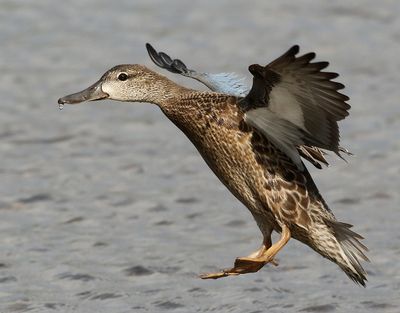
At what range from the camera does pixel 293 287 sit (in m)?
10.5

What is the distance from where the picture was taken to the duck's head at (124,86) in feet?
31.4

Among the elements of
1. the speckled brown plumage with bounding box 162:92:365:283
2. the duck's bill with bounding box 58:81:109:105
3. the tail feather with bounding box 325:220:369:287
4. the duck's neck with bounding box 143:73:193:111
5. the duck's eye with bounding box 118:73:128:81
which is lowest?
the tail feather with bounding box 325:220:369:287

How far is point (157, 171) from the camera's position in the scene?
12359mm

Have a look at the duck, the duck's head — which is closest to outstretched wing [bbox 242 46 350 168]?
the duck

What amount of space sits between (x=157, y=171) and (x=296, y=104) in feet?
11.8

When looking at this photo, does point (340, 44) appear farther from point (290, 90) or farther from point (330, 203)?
point (290, 90)

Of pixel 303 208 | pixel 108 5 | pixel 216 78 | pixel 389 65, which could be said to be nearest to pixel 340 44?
pixel 389 65

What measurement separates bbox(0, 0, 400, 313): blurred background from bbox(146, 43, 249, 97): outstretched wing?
4.40 feet

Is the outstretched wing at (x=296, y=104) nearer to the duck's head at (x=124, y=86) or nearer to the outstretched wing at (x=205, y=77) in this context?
the duck's head at (x=124, y=86)

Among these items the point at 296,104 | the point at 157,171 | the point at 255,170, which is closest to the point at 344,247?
the point at 255,170

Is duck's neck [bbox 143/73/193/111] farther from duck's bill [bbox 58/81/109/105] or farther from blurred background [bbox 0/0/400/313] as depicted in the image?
blurred background [bbox 0/0/400/313]

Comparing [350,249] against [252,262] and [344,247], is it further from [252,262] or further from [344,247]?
[252,262]

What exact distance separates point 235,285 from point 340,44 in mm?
4904

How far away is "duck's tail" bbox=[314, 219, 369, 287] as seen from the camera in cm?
955
